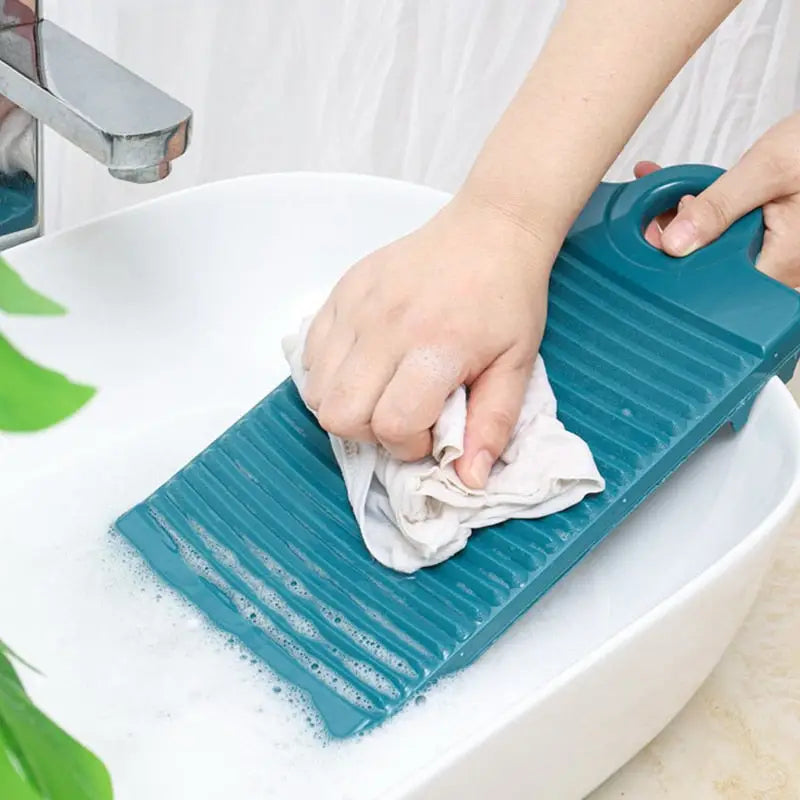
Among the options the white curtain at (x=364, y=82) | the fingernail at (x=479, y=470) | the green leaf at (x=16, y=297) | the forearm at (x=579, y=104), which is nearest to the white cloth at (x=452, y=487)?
the fingernail at (x=479, y=470)

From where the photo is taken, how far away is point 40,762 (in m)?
0.22

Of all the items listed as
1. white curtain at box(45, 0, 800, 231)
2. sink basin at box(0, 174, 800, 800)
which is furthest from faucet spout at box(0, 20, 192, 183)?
white curtain at box(45, 0, 800, 231)

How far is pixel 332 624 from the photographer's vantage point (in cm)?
69

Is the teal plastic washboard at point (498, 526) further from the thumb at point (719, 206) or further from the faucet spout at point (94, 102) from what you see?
the faucet spout at point (94, 102)

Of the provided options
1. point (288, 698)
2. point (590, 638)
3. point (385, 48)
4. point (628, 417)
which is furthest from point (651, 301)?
point (385, 48)

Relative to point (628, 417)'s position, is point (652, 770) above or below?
below

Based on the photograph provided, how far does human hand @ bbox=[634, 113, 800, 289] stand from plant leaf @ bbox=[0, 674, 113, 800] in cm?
60

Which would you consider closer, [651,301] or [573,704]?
[573,704]

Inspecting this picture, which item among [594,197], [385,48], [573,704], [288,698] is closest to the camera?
[573,704]

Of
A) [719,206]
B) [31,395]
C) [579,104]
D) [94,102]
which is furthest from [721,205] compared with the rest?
[31,395]

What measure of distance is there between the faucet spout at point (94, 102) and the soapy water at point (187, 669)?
261mm

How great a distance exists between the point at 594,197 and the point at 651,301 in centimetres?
9

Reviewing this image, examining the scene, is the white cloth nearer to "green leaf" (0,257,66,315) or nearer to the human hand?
the human hand

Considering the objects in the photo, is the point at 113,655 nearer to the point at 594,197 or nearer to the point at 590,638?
the point at 590,638
